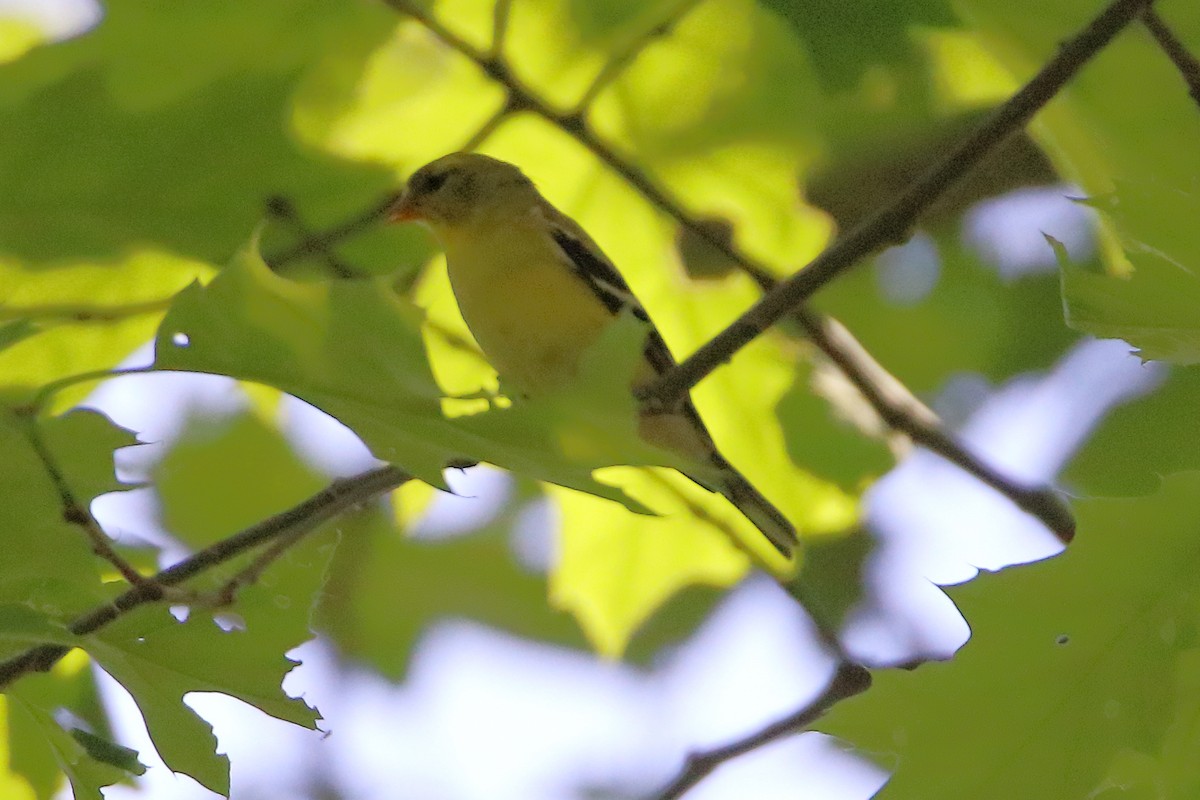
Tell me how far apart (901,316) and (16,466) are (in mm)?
2790

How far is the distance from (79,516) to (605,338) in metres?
0.92

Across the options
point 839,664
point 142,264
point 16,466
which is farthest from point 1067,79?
point 142,264

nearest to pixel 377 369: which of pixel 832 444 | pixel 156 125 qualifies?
pixel 156 125

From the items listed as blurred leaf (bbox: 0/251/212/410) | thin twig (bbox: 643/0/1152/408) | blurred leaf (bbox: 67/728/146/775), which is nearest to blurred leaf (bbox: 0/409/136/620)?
blurred leaf (bbox: 67/728/146/775)

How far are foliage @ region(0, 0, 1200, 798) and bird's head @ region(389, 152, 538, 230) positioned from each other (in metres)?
0.70

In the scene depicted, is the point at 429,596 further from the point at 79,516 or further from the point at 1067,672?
the point at 1067,672

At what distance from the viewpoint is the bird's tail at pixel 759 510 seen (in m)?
3.17

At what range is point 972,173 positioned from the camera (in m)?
2.09

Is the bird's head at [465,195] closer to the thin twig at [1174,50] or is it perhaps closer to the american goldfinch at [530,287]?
the american goldfinch at [530,287]

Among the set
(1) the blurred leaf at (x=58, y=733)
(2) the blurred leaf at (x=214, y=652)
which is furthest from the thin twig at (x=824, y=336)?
(1) the blurred leaf at (x=58, y=733)

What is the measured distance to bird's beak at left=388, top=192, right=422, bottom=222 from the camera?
156 inches

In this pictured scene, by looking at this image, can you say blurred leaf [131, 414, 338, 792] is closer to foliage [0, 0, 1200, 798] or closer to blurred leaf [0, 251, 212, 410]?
foliage [0, 0, 1200, 798]

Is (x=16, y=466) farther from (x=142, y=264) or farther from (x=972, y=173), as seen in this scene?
(x=972, y=173)

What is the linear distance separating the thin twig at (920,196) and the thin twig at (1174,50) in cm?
5
